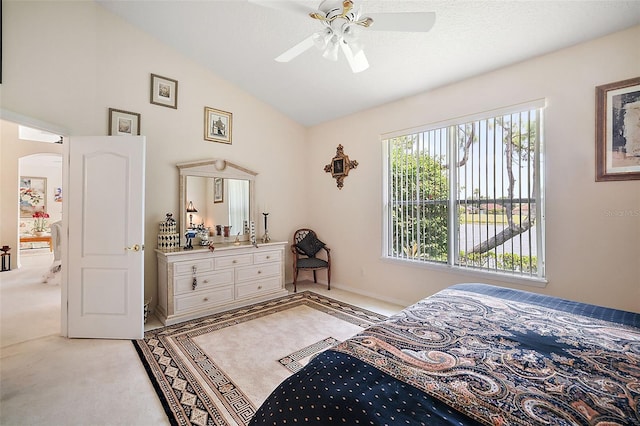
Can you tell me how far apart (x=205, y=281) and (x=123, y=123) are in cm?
212

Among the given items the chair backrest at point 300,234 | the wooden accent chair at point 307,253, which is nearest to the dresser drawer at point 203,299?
the wooden accent chair at point 307,253

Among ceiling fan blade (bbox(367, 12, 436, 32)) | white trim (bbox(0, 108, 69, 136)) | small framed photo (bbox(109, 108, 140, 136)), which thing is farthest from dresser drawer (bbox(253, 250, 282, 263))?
ceiling fan blade (bbox(367, 12, 436, 32))

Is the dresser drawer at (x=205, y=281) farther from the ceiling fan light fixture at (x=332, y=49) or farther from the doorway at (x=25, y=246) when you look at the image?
the ceiling fan light fixture at (x=332, y=49)

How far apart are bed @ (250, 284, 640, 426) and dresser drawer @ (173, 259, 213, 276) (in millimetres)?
→ 2615

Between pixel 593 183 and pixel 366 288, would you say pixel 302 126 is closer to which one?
pixel 366 288

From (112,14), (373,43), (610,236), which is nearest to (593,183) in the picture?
(610,236)

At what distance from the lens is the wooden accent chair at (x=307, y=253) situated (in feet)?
14.1

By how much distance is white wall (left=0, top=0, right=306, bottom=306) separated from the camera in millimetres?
2461

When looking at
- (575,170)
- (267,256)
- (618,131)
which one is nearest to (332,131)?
(267,256)

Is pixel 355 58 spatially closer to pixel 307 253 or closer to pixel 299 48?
pixel 299 48

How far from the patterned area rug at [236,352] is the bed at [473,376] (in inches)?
45.3

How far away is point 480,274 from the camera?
304 centimetres

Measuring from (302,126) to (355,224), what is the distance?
211 cm

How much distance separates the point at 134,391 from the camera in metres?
1.96
